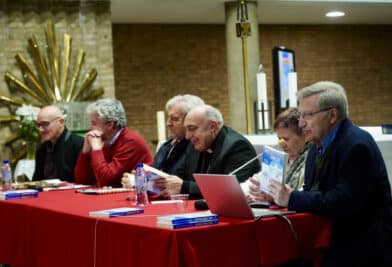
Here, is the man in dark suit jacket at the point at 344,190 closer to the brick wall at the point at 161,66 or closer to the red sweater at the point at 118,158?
the red sweater at the point at 118,158

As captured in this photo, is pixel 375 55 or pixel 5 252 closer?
pixel 5 252

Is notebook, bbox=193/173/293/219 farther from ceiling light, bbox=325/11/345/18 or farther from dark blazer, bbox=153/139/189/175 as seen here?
ceiling light, bbox=325/11/345/18

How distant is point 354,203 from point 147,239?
2.83 feet

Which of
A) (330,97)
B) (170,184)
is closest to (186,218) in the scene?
(330,97)

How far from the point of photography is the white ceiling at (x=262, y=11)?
1090 cm

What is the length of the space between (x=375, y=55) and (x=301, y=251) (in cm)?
1147

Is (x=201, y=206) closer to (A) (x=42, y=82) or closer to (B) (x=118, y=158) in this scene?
(B) (x=118, y=158)

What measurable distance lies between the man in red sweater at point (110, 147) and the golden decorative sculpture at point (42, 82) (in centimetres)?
389

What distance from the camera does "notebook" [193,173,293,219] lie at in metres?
3.15

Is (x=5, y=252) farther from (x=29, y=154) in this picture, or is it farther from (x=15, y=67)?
(x=15, y=67)

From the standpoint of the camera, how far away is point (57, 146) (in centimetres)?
602

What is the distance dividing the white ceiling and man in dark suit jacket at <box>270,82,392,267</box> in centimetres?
734

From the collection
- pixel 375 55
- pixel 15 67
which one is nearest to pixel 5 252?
pixel 15 67

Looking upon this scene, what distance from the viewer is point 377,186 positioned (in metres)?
3.24
